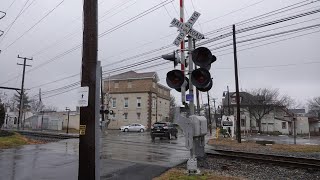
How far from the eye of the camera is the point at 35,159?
1547 centimetres

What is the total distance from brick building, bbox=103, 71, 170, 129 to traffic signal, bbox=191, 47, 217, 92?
2232 inches

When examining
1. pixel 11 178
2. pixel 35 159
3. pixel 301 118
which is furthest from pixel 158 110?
pixel 11 178

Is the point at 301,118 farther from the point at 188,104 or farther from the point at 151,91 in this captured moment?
the point at 188,104

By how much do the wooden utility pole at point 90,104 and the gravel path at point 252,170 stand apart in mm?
6059

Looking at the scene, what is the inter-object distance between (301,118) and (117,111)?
1571 inches

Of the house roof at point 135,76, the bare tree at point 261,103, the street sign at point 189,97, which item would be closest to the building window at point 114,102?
the house roof at point 135,76

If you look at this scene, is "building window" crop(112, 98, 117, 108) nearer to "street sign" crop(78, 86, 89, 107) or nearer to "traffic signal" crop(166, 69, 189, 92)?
"traffic signal" crop(166, 69, 189, 92)

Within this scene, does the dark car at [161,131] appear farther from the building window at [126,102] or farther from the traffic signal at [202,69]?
the building window at [126,102]

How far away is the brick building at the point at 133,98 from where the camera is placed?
66375 mm

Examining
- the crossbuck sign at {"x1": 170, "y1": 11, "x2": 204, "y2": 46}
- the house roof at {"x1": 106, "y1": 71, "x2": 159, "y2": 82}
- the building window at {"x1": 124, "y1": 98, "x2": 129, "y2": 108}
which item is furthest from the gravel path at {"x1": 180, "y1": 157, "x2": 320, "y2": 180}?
the building window at {"x1": 124, "y1": 98, "x2": 129, "y2": 108}

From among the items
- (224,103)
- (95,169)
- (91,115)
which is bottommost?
(95,169)

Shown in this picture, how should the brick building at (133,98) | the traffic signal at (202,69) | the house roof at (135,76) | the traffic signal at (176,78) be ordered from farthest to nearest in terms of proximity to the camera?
1. the house roof at (135,76)
2. the brick building at (133,98)
3. the traffic signal at (176,78)
4. the traffic signal at (202,69)

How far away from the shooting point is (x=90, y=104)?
716 centimetres

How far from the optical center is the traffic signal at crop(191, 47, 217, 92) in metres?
9.10
